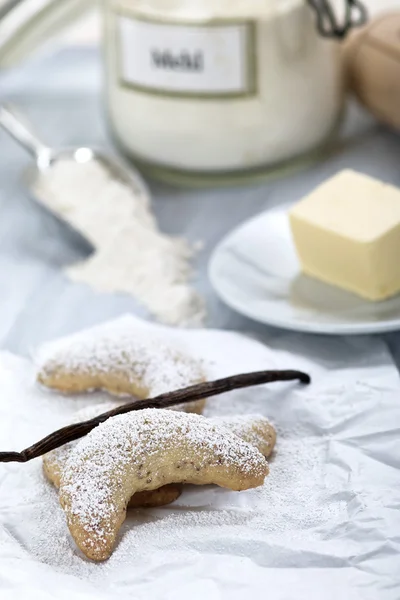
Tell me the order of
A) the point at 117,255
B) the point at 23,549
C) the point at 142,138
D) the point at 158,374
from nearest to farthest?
the point at 23,549 < the point at 158,374 < the point at 117,255 < the point at 142,138

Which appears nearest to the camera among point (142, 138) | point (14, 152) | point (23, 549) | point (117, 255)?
point (23, 549)

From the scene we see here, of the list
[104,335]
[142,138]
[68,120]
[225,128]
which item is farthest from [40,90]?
[104,335]

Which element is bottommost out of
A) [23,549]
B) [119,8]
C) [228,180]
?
[228,180]

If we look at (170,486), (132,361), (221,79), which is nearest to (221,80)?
(221,79)

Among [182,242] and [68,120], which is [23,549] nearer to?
[182,242]

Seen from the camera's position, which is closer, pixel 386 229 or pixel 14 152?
pixel 386 229

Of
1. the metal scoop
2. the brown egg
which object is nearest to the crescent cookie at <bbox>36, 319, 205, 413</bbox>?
the metal scoop

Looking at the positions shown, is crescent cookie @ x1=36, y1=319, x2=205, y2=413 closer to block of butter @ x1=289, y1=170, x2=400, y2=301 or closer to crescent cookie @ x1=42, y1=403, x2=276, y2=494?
crescent cookie @ x1=42, y1=403, x2=276, y2=494

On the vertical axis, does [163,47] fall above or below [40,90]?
above

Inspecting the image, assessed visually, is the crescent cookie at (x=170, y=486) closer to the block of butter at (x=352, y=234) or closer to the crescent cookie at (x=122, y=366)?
the crescent cookie at (x=122, y=366)
